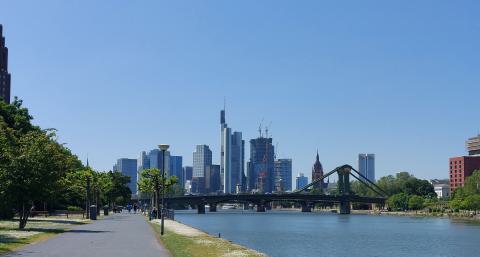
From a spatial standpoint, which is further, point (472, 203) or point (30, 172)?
point (472, 203)

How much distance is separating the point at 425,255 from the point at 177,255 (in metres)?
34.3

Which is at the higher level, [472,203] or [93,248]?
[93,248]

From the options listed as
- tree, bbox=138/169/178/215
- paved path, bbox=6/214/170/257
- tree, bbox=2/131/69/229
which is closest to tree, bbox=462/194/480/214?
tree, bbox=138/169/178/215

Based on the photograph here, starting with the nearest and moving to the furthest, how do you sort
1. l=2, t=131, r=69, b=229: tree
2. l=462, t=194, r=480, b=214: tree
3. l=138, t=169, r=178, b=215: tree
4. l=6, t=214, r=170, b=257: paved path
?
l=6, t=214, r=170, b=257: paved path, l=2, t=131, r=69, b=229: tree, l=138, t=169, r=178, b=215: tree, l=462, t=194, r=480, b=214: tree

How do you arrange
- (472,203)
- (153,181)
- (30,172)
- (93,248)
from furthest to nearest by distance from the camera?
(472,203), (153,181), (30,172), (93,248)

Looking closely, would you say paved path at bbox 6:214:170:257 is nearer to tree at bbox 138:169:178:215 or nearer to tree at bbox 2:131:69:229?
Result: tree at bbox 2:131:69:229

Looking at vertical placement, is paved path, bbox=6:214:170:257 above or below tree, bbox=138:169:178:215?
below

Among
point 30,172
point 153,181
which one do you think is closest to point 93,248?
point 30,172

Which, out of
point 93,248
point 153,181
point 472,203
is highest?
point 153,181

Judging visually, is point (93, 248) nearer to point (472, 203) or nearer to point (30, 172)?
point (30, 172)

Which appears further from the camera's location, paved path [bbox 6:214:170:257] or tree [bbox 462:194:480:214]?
tree [bbox 462:194:480:214]

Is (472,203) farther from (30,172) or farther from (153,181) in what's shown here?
(30,172)

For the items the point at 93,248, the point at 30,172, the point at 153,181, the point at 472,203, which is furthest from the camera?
the point at 472,203

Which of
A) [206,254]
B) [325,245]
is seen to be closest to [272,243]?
[325,245]
